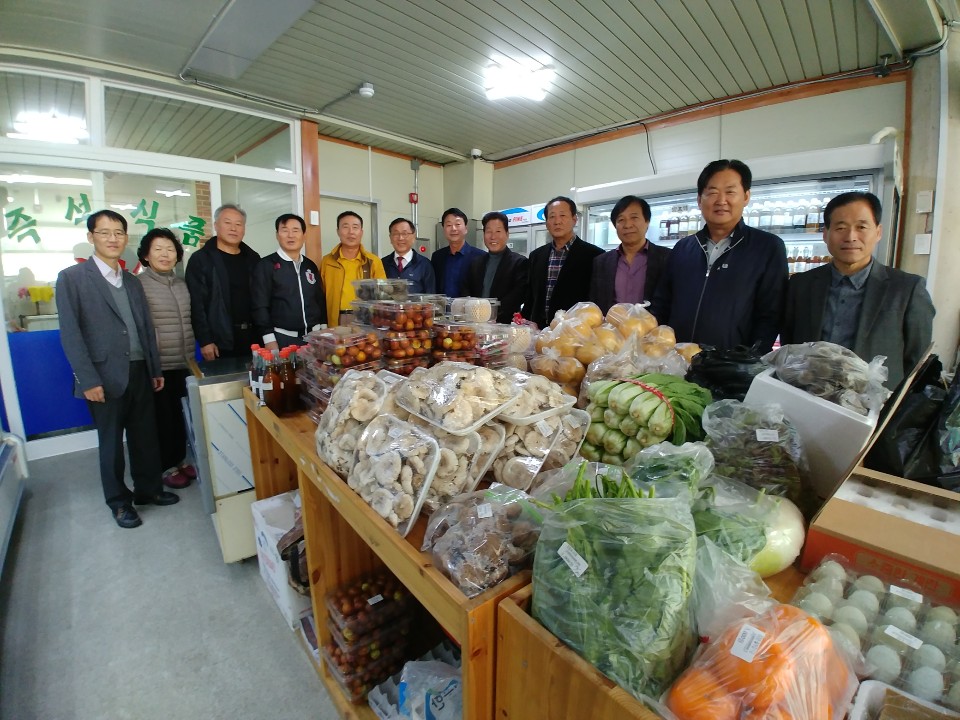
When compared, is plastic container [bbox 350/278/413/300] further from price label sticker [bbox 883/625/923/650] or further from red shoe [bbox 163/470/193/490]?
red shoe [bbox 163/470/193/490]

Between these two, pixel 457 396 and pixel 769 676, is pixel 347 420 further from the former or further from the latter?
pixel 769 676

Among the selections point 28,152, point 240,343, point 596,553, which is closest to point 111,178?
point 28,152

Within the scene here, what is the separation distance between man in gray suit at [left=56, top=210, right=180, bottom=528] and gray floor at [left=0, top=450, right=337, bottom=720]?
0.96 ft

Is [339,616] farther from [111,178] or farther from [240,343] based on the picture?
[111,178]

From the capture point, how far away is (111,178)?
3818 millimetres

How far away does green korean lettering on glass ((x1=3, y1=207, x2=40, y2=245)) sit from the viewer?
3.48m

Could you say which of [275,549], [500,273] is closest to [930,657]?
[275,549]

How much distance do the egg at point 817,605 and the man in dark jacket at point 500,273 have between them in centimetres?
268

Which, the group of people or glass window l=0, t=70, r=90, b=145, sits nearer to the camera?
the group of people

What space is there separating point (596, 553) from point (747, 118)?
5.06 m

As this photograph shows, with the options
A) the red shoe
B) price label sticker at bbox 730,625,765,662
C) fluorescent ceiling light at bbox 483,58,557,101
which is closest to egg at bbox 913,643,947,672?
price label sticker at bbox 730,625,765,662

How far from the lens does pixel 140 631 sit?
1851 millimetres

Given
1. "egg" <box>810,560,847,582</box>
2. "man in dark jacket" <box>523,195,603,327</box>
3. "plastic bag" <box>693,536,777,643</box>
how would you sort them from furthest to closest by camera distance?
1. "man in dark jacket" <box>523,195,603,327</box>
2. "egg" <box>810,560,847,582</box>
3. "plastic bag" <box>693,536,777,643</box>

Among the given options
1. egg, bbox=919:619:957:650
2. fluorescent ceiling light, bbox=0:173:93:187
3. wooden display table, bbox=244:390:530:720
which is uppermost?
fluorescent ceiling light, bbox=0:173:93:187
